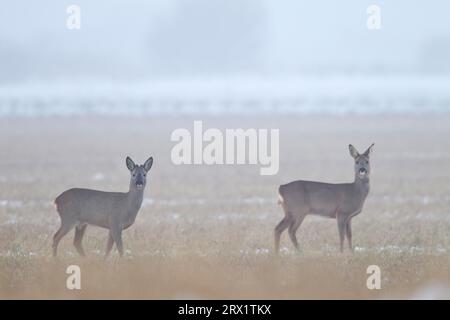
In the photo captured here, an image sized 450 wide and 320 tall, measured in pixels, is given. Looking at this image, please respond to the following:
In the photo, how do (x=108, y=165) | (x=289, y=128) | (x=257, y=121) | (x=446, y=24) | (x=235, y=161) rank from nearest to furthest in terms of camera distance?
(x=108, y=165), (x=235, y=161), (x=289, y=128), (x=257, y=121), (x=446, y=24)

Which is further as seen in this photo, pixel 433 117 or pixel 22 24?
pixel 22 24

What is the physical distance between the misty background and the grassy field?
61329mm

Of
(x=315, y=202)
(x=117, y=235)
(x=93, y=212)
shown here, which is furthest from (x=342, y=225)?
(x=93, y=212)

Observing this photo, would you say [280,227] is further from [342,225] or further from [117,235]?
[117,235]

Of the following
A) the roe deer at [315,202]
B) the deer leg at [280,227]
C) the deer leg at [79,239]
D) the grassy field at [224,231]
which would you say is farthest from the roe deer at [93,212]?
the roe deer at [315,202]

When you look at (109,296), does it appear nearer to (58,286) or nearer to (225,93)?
(58,286)

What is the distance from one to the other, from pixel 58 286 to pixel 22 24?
110 m

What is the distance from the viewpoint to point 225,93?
10406 cm

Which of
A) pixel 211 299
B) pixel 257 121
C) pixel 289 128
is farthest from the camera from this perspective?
pixel 257 121

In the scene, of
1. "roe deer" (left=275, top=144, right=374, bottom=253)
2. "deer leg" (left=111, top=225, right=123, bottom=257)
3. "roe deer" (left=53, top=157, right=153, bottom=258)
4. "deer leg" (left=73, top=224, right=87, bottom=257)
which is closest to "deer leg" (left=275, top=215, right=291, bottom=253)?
"roe deer" (left=275, top=144, right=374, bottom=253)

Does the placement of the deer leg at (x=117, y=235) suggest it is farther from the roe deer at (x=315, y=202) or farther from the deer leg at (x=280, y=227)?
the roe deer at (x=315, y=202)

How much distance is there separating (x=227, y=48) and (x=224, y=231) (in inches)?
4330

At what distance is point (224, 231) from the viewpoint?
814 inches

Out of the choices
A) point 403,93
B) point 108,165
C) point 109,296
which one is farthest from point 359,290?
point 403,93
